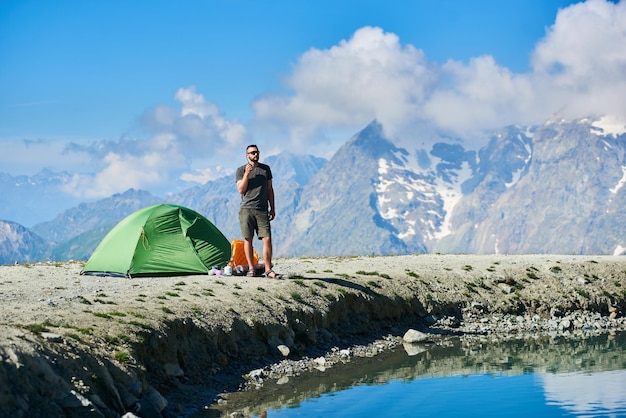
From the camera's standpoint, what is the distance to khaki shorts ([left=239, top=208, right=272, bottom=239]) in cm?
3128

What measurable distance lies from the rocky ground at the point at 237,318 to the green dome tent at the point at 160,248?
172 centimetres

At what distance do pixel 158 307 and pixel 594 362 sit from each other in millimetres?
15676

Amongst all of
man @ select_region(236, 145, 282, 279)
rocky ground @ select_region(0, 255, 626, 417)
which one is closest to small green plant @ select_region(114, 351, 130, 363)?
rocky ground @ select_region(0, 255, 626, 417)

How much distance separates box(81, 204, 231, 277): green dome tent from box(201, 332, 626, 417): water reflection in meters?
11.0

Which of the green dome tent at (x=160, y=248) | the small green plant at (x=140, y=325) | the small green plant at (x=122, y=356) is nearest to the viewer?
the small green plant at (x=122, y=356)

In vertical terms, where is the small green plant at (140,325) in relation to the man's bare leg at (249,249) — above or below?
below

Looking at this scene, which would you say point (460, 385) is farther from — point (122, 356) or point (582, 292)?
point (582, 292)

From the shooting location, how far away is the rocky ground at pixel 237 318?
18250mm

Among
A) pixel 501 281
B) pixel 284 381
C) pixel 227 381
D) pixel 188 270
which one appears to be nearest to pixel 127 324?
pixel 227 381

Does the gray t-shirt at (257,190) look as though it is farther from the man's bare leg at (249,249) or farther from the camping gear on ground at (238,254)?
the camping gear on ground at (238,254)

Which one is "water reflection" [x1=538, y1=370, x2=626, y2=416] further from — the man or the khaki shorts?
the man

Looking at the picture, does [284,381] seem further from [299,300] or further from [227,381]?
[299,300]

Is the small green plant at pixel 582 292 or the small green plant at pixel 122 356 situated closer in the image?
the small green plant at pixel 122 356

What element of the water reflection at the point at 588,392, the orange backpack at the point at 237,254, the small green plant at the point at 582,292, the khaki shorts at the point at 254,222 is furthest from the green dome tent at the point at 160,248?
the small green plant at the point at 582,292
